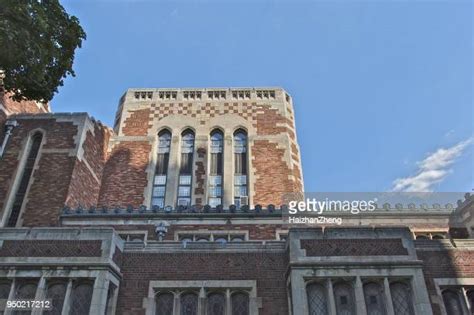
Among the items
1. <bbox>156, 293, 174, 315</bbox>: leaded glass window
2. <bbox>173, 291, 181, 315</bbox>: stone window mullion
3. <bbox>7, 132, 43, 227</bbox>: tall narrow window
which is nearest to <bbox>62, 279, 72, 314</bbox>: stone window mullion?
<bbox>156, 293, 174, 315</bbox>: leaded glass window

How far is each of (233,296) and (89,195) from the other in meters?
12.1

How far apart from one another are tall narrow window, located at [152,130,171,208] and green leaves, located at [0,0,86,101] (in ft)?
27.9

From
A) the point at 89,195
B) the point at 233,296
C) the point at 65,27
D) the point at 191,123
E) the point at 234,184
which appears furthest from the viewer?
the point at 191,123

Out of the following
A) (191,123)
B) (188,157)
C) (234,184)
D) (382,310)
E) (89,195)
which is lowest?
(382,310)

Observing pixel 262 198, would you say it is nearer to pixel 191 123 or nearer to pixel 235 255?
pixel 191 123

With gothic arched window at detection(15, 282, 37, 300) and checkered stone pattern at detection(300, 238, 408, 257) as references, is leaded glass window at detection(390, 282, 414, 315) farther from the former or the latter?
gothic arched window at detection(15, 282, 37, 300)

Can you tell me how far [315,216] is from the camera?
17.5 metres

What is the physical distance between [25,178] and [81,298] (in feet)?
34.1

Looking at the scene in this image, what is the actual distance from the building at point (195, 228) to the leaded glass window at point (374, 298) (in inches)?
1.2

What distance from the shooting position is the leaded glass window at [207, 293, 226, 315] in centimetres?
1108

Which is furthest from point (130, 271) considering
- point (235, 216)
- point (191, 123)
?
point (191, 123)

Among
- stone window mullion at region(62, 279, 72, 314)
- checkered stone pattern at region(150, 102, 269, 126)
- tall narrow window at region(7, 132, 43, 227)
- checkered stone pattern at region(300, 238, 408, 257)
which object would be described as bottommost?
stone window mullion at region(62, 279, 72, 314)

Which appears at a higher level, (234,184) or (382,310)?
(234,184)

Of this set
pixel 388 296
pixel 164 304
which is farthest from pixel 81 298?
pixel 388 296
